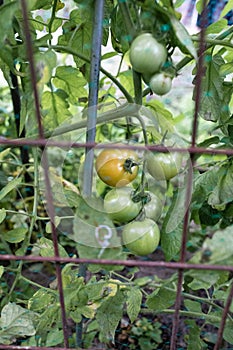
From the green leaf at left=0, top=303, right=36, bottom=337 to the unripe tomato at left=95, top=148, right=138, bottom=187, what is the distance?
0.27 m

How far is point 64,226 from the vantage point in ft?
2.63

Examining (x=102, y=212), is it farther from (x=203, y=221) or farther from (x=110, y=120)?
(x=203, y=221)

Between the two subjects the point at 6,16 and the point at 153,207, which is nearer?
the point at 6,16

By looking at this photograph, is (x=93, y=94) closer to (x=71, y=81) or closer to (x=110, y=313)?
(x=71, y=81)

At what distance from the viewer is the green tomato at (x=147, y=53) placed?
53cm

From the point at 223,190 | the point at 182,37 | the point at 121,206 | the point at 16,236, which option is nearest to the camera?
the point at 182,37

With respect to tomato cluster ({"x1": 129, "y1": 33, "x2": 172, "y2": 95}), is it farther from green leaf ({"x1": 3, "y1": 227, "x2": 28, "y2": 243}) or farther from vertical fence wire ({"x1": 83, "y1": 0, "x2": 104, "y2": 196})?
green leaf ({"x1": 3, "y1": 227, "x2": 28, "y2": 243})

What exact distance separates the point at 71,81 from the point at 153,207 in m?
0.37

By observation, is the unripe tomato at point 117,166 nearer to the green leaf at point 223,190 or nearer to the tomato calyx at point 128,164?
the tomato calyx at point 128,164

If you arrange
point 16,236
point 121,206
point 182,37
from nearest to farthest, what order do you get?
point 182,37
point 121,206
point 16,236

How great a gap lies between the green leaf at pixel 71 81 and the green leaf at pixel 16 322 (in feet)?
1.39

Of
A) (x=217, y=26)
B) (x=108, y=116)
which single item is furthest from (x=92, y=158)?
(x=217, y=26)

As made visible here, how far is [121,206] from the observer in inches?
24.2

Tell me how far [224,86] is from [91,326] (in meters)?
0.59
